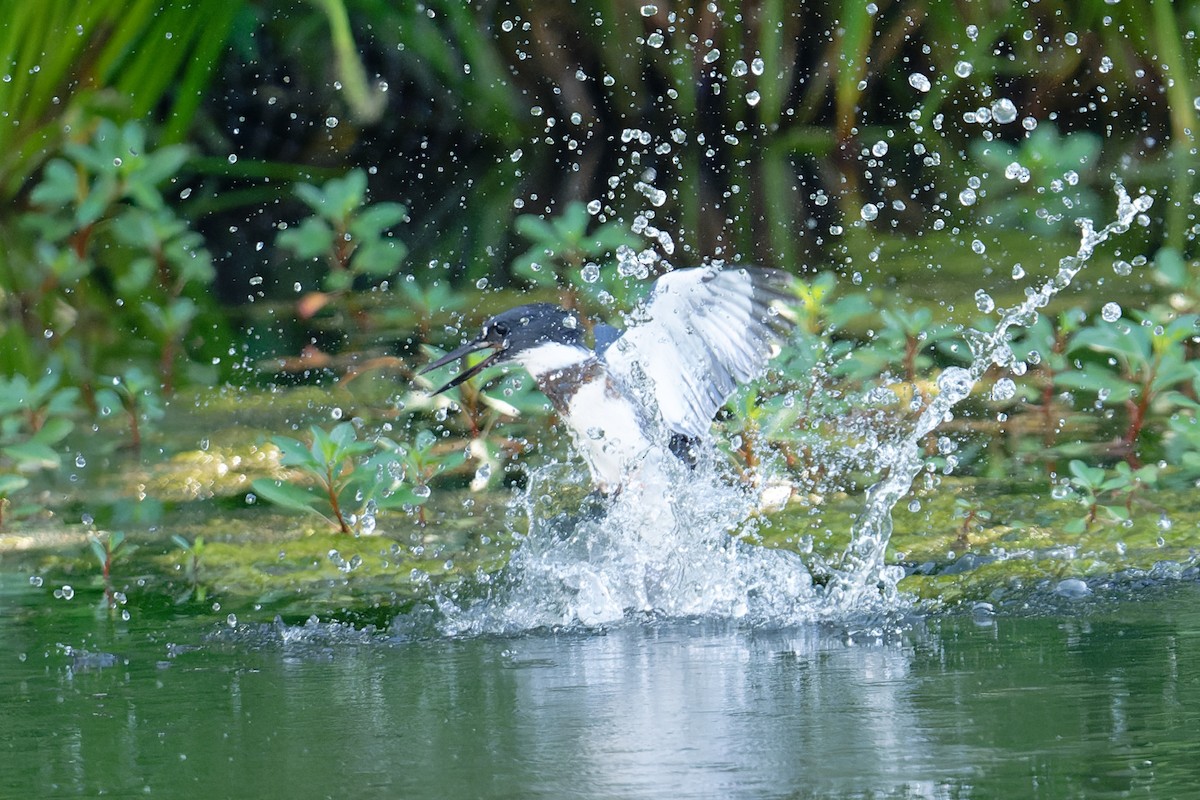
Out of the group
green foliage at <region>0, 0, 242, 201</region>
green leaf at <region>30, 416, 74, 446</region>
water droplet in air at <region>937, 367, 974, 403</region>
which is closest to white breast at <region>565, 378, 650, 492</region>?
water droplet in air at <region>937, 367, 974, 403</region>

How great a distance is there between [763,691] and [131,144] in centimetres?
404

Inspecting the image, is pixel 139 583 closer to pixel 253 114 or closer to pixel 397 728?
pixel 397 728

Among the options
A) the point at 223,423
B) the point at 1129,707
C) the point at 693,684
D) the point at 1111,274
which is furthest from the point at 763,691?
the point at 1111,274

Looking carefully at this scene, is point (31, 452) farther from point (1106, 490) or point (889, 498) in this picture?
point (1106, 490)

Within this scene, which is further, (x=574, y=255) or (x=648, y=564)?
(x=574, y=255)

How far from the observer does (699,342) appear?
3691 millimetres

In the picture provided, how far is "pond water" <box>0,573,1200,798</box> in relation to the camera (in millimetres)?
2137

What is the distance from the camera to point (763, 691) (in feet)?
8.33

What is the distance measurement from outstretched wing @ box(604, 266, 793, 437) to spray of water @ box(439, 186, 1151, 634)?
12 cm

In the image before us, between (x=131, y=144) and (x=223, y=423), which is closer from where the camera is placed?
(x=223, y=423)

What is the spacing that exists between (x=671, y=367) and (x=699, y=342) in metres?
0.07

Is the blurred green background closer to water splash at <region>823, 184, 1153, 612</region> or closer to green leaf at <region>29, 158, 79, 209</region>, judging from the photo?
green leaf at <region>29, 158, 79, 209</region>

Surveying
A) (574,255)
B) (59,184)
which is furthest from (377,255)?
(59,184)

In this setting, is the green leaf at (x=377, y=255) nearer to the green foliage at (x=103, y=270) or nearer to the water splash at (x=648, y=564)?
the green foliage at (x=103, y=270)
